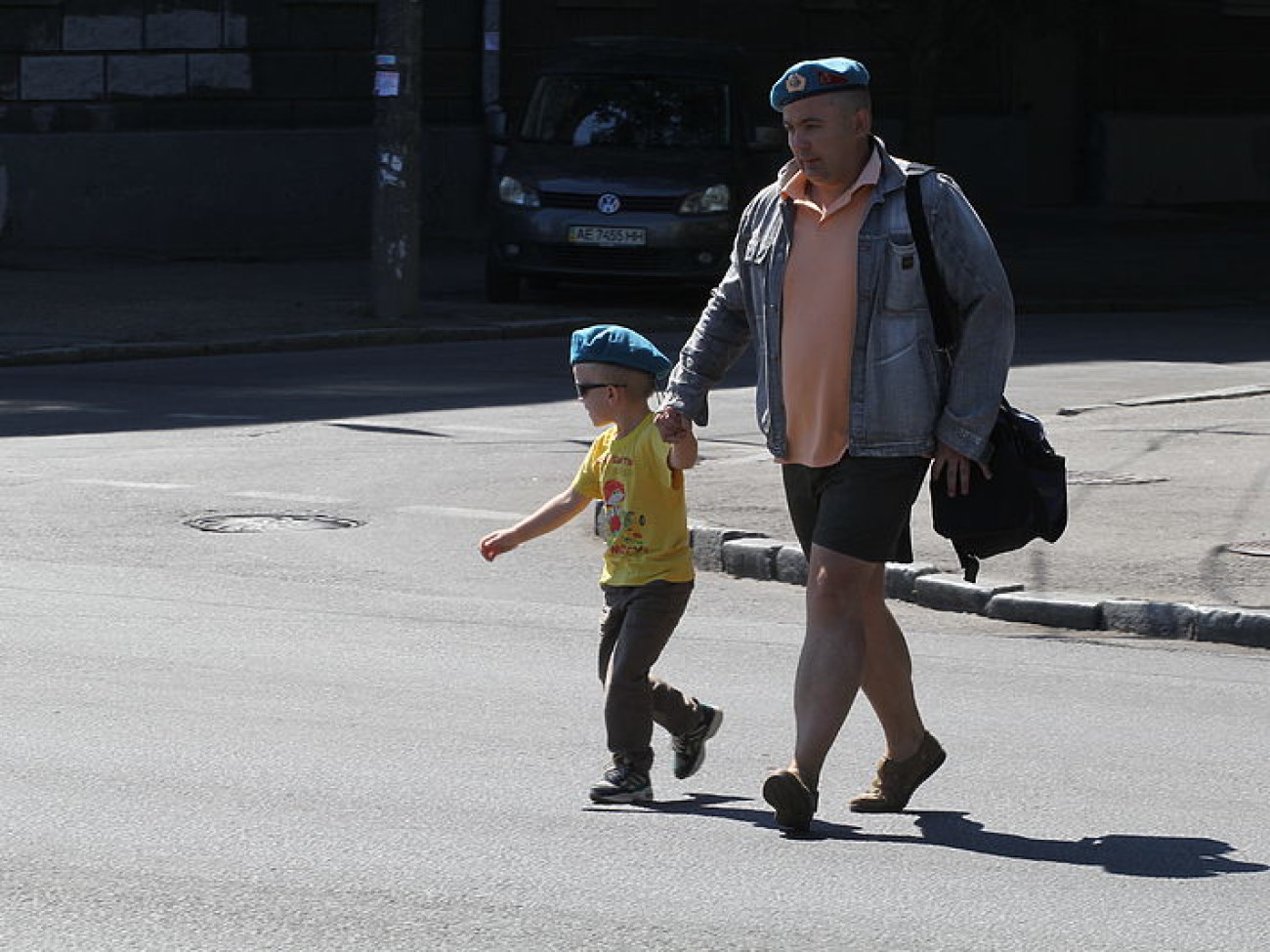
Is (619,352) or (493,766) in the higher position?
(619,352)

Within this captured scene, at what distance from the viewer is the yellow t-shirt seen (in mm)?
6395

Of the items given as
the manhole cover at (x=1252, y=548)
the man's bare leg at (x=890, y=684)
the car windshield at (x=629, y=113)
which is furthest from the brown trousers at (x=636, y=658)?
the car windshield at (x=629, y=113)

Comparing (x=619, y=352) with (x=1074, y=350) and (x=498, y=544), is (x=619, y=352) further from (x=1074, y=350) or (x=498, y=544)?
(x=1074, y=350)

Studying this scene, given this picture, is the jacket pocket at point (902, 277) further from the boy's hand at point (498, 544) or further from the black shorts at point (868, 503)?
the boy's hand at point (498, 544)

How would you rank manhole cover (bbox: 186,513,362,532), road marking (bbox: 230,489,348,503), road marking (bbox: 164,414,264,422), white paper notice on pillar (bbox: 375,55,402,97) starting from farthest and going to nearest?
white paper notice on pillar (bbox: 375,55,402,97) → road marking (bbox: 164,414,264,422) → road marking (bbox: 230,489,348,503) → manhole cover (bbox: 186,513,362,532)

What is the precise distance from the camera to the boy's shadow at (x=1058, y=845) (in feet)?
18.9

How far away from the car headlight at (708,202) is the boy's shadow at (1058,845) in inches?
604

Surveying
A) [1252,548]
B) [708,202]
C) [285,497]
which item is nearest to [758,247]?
[1252,548]

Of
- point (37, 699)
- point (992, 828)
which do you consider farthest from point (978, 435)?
point (37, 699)

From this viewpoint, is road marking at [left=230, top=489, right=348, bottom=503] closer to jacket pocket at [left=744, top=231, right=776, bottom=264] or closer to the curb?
the curb

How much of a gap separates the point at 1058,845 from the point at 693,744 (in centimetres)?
107

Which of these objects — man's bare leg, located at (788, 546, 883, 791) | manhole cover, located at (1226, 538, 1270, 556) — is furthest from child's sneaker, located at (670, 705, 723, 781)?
manhole cover, located at (1226, 538, 1270, 556)

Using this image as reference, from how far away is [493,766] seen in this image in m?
6.68

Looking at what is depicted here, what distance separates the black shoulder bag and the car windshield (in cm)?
1630
